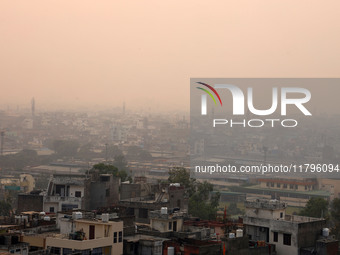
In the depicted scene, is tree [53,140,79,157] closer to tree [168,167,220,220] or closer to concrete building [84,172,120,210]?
tree [168,167,220,220]

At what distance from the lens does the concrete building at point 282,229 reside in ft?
48.0

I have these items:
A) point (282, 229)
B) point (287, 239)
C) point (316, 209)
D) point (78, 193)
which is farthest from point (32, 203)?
point (316, 209)

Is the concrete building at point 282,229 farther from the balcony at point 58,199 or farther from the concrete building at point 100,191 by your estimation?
the concrete building at point 100,191

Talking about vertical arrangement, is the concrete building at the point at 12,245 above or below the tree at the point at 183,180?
below

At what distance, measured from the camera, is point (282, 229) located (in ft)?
48.6

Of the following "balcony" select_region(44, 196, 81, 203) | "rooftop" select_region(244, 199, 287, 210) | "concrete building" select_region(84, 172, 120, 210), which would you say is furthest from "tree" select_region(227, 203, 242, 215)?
"rooftop" select_region(244, 199, 287, 210)

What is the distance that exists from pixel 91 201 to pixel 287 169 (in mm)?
48376

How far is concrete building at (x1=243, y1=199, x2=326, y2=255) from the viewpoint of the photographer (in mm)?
14641

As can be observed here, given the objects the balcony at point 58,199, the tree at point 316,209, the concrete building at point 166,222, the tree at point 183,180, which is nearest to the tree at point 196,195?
the tree at point 183,180

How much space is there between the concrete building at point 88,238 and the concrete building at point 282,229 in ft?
10.7

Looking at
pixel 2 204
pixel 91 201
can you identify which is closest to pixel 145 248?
pixel 91 201

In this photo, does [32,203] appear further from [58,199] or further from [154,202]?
[154,202]

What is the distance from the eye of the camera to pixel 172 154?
83875mm

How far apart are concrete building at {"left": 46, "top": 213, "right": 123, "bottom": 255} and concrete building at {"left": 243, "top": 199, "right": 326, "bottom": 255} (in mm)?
3271
